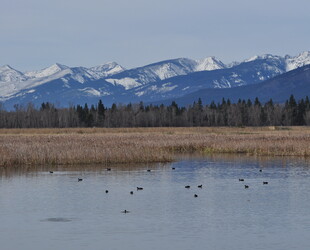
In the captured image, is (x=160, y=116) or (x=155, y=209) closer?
(x=155, y=209)

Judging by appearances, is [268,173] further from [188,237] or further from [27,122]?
[27,122]

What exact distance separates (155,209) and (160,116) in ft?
468

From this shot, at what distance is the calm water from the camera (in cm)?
2031

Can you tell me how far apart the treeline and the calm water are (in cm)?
11389

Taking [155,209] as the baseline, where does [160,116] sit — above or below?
above

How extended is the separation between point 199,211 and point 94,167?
1786cm

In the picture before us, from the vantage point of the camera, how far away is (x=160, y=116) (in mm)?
168375

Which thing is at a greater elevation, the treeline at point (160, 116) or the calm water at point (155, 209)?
the treeline at point (160, 116)

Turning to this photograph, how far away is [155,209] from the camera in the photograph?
25.8 metres

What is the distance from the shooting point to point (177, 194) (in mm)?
30016

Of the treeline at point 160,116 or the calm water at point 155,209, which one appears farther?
the treeline at point 160,116

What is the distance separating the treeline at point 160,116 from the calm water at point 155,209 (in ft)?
374

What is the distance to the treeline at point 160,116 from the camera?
15312 cm

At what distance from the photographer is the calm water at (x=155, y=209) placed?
66.6 ft
